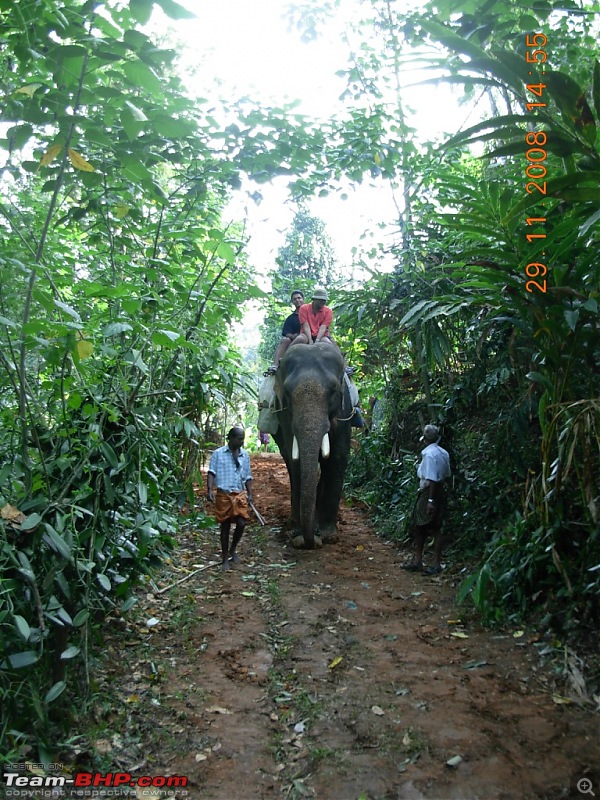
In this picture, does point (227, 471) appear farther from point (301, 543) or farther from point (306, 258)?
point (306, 258)

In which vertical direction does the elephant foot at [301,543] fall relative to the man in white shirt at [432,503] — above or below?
below

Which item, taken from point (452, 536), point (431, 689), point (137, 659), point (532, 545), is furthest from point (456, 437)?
point (137, 659)

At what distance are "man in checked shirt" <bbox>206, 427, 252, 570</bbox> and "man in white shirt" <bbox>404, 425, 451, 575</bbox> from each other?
6.11 ft

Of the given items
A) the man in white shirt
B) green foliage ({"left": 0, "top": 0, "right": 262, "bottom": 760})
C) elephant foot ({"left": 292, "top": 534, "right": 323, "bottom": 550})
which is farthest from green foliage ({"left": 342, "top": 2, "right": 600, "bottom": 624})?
elephant foot ({"left": 292, "top": 534, "right": 323, "bottom": 550})

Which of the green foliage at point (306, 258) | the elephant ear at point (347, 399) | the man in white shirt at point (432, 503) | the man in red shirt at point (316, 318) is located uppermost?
the green foliage at point (306, 258)

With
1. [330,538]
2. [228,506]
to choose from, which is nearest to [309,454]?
[228,506]

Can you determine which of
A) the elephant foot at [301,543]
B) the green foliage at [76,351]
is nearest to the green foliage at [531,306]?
the green foliage at [76,351]

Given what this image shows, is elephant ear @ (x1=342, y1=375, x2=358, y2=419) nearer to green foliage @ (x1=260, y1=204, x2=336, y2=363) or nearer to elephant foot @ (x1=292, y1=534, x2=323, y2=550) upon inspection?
elephant foot @ (x1=292, y1=534, x2=323, y2=550)

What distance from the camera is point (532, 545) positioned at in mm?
4402

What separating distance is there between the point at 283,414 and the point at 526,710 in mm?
4906

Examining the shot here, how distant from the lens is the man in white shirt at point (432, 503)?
250 inches

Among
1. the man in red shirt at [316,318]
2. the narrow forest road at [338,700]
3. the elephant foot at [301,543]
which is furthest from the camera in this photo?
the man in red shirt at [316,318]

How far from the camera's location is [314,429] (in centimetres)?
703

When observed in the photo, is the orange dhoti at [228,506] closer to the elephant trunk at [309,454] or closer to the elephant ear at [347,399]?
the elephant trunk at [309,454]
